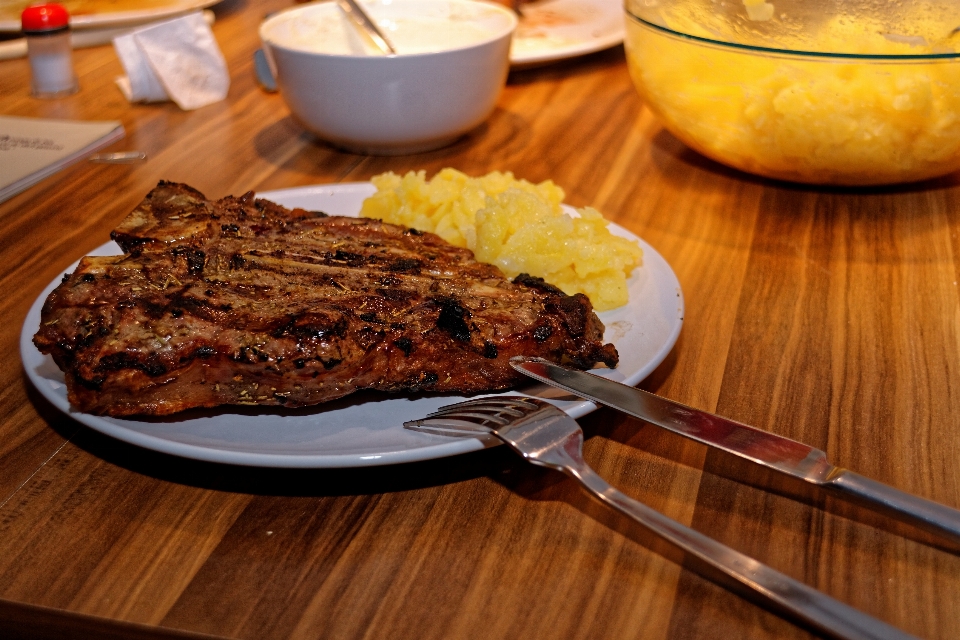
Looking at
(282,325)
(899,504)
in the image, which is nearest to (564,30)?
(282,325)

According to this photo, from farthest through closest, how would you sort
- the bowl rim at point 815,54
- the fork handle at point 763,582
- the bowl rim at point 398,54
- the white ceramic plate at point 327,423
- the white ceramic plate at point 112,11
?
the white ceramic plate at point 112,11, the bowl rim at point 398,54, the bowl rim at point 815,54, the white ceramic plate at point 327,423, the fork handle at point 763,582

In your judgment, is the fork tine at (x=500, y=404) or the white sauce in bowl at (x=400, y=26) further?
the white sauce in bowl at (x=400, y=26)

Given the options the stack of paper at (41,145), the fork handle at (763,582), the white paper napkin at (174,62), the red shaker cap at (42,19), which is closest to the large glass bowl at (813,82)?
the fork handle at (763,582)

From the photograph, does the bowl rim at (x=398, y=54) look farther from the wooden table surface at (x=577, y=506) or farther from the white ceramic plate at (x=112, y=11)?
the white ceramic plate at (x=112, y=11)

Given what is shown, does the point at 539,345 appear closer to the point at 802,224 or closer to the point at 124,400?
the point at 124,400

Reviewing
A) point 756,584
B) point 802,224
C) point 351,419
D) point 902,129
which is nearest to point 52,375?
point 351,419

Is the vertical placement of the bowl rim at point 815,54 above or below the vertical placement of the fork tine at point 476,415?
above
